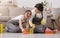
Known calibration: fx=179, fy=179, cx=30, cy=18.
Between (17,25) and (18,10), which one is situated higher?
(18,10)

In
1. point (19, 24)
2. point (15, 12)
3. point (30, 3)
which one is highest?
point (30, 3)

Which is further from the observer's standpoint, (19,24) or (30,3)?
(30,3)

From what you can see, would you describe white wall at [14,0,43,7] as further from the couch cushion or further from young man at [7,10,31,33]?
young man at [7,10,31,33]

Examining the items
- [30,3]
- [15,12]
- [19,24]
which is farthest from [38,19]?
[30,3]

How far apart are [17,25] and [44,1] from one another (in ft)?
5.58

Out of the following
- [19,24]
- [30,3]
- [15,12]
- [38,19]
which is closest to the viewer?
[19,24]

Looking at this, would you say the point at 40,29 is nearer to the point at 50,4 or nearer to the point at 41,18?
the point at 41,18

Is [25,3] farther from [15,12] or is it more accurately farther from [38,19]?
[38,19]

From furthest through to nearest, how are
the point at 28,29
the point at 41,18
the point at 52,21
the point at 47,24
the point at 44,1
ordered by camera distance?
the point at 44,1
the point at 52,21
the point at 47,24
the point at 41,18
the point at 28,29

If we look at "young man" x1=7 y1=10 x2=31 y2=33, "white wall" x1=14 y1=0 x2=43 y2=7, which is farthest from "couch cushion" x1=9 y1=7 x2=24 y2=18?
"white wall" x1=14 y1=0 x2=43 y2=7

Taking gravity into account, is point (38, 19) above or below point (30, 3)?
below

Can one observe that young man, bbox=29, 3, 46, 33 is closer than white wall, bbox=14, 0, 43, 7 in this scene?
Yes

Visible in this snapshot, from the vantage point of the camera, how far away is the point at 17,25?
12.3ft

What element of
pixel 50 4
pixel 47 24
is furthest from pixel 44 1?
pixel 47 24
